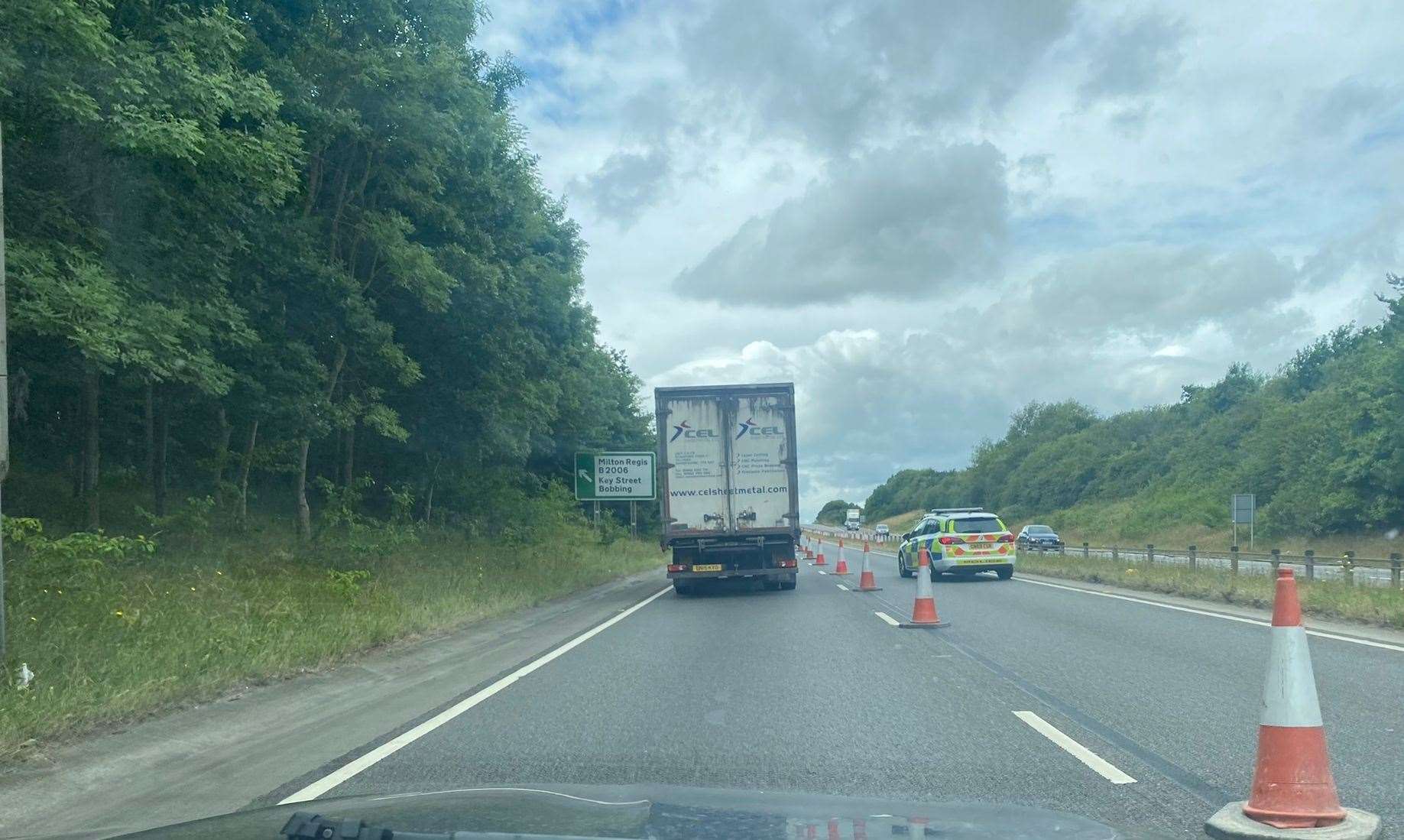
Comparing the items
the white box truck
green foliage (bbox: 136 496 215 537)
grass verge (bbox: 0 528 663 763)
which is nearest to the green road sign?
the white box truck

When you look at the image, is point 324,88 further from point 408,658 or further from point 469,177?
point 408,658

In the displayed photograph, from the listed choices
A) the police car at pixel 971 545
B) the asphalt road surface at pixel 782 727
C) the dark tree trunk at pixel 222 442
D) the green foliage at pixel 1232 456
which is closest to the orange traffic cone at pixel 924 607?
the asphalt road surface at pixel 782 727

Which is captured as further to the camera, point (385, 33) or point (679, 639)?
point (385, 33)

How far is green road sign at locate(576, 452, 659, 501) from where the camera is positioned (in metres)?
39.2

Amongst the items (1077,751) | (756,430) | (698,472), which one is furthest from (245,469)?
(1077,751)

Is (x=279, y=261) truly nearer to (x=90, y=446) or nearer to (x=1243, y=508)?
(x=90, y=446)

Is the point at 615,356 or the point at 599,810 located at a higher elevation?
the point at 615,356

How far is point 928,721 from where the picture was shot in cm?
830

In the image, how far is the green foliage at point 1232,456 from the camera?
4978 cm

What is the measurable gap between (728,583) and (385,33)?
13.8 metres

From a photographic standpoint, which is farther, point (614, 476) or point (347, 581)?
point (614, 476)

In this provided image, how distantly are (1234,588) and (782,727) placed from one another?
14871 mm

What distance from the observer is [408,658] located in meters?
13.0

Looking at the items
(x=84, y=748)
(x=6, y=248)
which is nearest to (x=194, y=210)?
(x=6, y=248)
